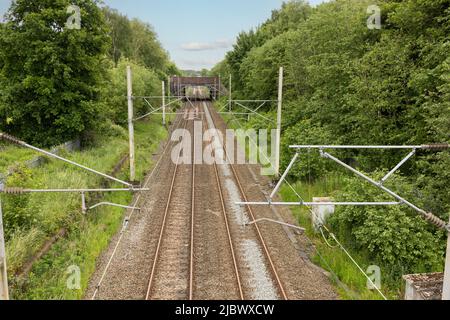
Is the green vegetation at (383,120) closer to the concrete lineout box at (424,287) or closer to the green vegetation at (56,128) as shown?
the concrete lineout box at (424,287)

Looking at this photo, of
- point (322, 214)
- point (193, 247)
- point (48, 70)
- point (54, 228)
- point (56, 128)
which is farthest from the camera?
point (56, 128)

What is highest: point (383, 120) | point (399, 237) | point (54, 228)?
point (383, 120)

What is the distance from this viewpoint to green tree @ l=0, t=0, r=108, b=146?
2161 centimetres

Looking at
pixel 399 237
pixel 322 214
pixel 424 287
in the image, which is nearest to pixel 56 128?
pixel 322 214

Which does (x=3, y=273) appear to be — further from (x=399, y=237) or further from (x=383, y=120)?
(x=383, y=120)

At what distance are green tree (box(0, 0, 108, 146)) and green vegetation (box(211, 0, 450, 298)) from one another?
44.3 ft

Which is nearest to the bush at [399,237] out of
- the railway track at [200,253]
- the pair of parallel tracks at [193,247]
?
the railway track at [200,253]

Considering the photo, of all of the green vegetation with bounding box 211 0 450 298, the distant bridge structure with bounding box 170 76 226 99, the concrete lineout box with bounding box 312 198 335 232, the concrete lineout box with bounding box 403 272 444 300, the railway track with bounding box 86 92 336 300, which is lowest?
the railway track with bounding box 86 92 336 300

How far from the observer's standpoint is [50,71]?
73.2 feet

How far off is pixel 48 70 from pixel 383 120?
62.9ft

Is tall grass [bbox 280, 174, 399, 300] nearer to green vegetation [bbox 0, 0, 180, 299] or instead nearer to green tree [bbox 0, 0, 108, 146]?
green vegetation [bbox 0, 0, 180, 299]

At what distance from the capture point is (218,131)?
135ft

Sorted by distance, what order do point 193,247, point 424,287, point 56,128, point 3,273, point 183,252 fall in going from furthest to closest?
point 56,128
point 193,247
point 183,252
point 424,287
point 3,273

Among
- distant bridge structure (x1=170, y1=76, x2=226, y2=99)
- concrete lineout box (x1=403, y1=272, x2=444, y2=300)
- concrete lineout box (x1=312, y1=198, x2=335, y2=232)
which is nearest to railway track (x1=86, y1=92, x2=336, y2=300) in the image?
concrete lineout box (x1=312, y1=198, x2=335, y2=232)
